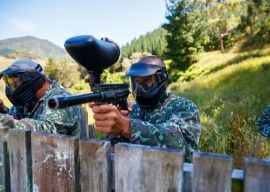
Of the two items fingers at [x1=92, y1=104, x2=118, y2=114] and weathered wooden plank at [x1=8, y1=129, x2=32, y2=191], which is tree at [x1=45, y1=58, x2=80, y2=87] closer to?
weathered wooden plank at [x1=8, y1=129, x2=32, y2=191]

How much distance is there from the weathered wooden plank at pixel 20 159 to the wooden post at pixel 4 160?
8 cm

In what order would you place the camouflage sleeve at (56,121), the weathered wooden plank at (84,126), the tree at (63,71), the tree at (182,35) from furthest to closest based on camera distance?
the tree at (63,71) → the tree at (182,35) → the weathered wooden plank at (84,126) → the camouflage sleeve at (56,121)

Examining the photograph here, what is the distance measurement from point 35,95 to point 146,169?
2.29 metres

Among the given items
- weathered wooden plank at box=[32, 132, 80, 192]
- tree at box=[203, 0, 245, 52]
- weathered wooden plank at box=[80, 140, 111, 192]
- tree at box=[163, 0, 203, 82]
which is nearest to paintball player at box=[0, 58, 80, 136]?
weathered wooden plank at box=[32, 132, 80, 192]

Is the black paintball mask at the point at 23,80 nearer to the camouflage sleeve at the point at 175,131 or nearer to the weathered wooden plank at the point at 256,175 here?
the camouflage sleeve at the point at 175,131

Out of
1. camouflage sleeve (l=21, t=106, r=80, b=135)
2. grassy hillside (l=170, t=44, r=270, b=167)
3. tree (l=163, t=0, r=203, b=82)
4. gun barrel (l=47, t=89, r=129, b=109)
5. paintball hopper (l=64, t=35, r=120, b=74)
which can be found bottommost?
grassy hillside (l=170, t=44, r=270, b=167)

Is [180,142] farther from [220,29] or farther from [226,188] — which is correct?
[220,29]

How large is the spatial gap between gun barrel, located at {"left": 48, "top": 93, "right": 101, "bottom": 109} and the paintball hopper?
0.30 m

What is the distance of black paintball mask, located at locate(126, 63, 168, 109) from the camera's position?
3.04 m

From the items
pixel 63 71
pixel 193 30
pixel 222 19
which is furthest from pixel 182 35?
pixel 63 71

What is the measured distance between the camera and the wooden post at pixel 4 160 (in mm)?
2424

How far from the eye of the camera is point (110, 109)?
1.98 metres

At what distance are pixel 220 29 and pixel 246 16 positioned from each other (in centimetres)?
1118

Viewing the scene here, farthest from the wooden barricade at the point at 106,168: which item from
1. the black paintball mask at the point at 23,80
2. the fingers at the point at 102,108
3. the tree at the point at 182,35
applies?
the tree at the point at 182,35
